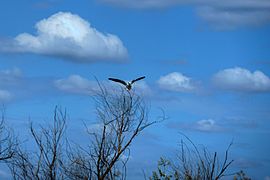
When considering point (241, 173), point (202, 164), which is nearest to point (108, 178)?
point (202, 164)

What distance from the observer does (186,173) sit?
15.1 m

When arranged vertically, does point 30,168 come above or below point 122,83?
below

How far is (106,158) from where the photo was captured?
15.4 metres

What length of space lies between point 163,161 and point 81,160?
93.1 inches

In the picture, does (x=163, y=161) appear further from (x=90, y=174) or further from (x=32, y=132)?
(x=32, y=132)

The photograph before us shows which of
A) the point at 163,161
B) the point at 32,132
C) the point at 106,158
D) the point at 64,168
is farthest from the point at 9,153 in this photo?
the point at 163,161

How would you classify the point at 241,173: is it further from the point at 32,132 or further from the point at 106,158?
the point at 32,132

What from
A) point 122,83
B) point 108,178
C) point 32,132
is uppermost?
point 122,83

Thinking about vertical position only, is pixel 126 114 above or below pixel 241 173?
above

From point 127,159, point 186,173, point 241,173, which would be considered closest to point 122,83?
point 127,159

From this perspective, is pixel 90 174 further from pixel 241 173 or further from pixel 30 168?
pixel 241 173

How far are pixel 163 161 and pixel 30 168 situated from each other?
3.91 meters

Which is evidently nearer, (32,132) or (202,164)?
(202,164)

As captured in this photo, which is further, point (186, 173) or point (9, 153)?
point (9, 153)
